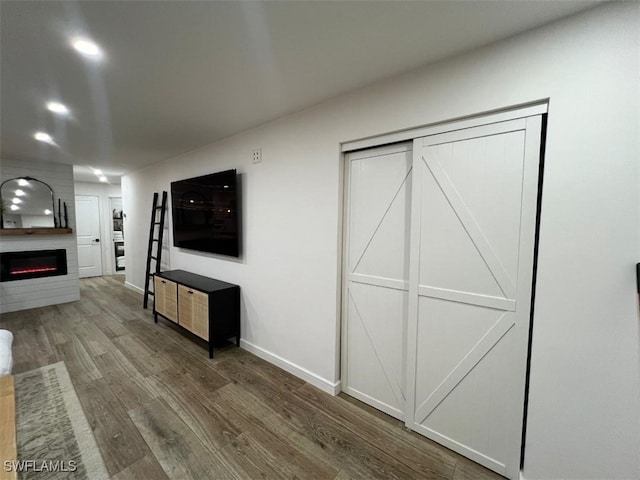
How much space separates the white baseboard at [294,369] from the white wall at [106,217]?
621 centimetres

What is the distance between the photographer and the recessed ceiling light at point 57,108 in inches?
87.5

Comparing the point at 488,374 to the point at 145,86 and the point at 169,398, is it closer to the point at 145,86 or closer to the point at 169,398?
the point at 169,398

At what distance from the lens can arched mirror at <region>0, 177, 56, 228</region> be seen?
4.23 metres

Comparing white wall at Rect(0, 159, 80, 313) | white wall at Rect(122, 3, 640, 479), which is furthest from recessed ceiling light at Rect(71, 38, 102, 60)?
white wall at Rect(0, 159, 80, 313)

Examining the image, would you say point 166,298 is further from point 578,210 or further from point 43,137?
point 578,210

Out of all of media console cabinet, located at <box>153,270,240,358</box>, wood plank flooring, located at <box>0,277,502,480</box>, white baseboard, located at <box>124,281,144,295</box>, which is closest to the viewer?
wood plank flooring, located at <box>0,277,502,480</box>

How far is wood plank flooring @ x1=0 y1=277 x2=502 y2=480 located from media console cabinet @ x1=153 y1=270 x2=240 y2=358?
250mm

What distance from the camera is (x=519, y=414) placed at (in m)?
1.47

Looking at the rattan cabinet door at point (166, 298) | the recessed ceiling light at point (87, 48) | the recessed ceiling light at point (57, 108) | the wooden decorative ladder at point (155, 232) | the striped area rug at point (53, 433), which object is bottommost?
the striped area rug at point (53, 433)

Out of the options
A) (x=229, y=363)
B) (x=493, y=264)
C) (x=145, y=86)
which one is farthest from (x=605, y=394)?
(x=145, y=86)

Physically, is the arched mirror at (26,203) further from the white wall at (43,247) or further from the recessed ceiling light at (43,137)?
the recessed ceiling light at (43,137)

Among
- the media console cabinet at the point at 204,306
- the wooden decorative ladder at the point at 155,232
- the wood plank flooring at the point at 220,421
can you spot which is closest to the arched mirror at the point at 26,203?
the wooden decorative ladder at the point at 155,232

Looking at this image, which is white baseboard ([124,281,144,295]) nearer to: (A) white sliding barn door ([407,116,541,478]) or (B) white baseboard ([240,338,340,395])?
(B) white baseboard ([240,338,340,395])

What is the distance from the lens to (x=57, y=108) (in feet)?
7.55
